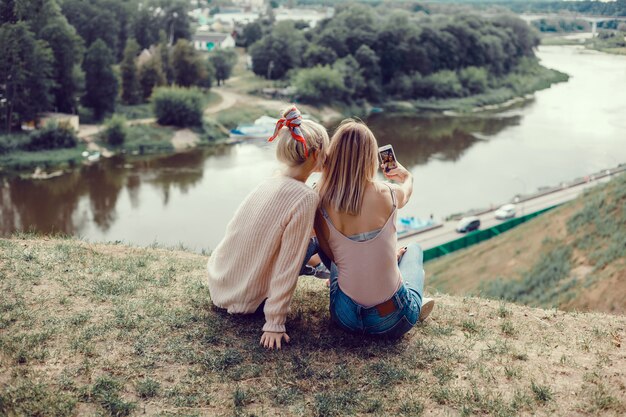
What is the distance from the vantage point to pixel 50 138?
2984cm

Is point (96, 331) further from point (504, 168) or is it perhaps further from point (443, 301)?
point (504, 168)

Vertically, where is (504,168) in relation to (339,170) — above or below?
below

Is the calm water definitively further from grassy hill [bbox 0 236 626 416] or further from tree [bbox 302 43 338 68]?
grassy hill [bbox 0 236 626 416]

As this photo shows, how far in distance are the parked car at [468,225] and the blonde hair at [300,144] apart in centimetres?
1757

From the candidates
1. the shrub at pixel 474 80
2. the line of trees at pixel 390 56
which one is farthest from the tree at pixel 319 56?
the shrub at pixel 474 80

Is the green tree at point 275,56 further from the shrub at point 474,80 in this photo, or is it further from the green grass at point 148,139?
the green grass at point 148,139

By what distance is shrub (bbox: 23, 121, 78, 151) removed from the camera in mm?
29492

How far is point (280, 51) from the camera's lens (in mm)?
47594

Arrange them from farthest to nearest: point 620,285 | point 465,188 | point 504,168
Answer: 1. point 504,168
2. point 465,188
3. point 620,285

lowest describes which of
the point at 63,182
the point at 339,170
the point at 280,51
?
the point at 63,182

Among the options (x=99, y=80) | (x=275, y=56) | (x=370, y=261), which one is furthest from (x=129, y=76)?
(x=370, y=261)

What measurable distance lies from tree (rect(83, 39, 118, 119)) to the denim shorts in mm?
33106

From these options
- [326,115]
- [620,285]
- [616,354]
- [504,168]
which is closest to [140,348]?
[616,354]

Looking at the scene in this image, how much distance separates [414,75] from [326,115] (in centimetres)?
993
